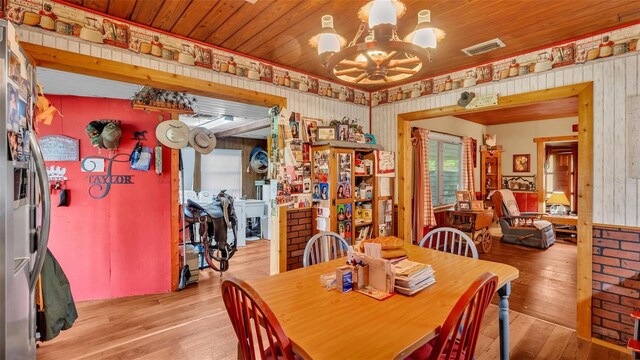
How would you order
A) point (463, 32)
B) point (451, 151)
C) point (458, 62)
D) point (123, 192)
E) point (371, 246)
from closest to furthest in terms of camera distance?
1. point (371, 246)
2. point (463, 32)
3. point (458, 62)
4. point (123, 192)
5. point (451, 151)

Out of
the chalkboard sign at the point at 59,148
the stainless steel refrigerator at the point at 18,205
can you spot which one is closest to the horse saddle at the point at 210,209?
the chalkboard sign at the point at 59,148

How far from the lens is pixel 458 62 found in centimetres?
318

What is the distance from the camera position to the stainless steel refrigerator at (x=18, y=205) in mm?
1135

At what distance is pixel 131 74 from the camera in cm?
238

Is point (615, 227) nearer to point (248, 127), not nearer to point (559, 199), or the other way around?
point (559, 199)

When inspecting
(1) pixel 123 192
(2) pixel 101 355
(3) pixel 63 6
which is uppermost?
(3) pixel 63 6

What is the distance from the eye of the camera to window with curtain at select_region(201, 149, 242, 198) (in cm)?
695

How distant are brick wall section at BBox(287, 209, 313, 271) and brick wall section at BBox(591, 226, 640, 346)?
8.61ft

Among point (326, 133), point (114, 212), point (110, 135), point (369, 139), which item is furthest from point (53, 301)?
point (369, 139)

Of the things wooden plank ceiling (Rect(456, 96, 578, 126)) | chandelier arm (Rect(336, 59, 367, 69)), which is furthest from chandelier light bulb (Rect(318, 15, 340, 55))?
wooden plank ceiling (Rect(456, 96, 578, 126))


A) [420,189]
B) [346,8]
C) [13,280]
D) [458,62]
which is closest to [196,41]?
[346,8]

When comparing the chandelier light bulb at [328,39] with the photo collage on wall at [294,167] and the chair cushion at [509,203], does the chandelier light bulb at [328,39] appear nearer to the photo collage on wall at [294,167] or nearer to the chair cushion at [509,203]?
the photo collage on wall at [294,167]

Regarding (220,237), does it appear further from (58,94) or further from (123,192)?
(58,94)

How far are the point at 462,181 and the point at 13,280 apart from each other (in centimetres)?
641
